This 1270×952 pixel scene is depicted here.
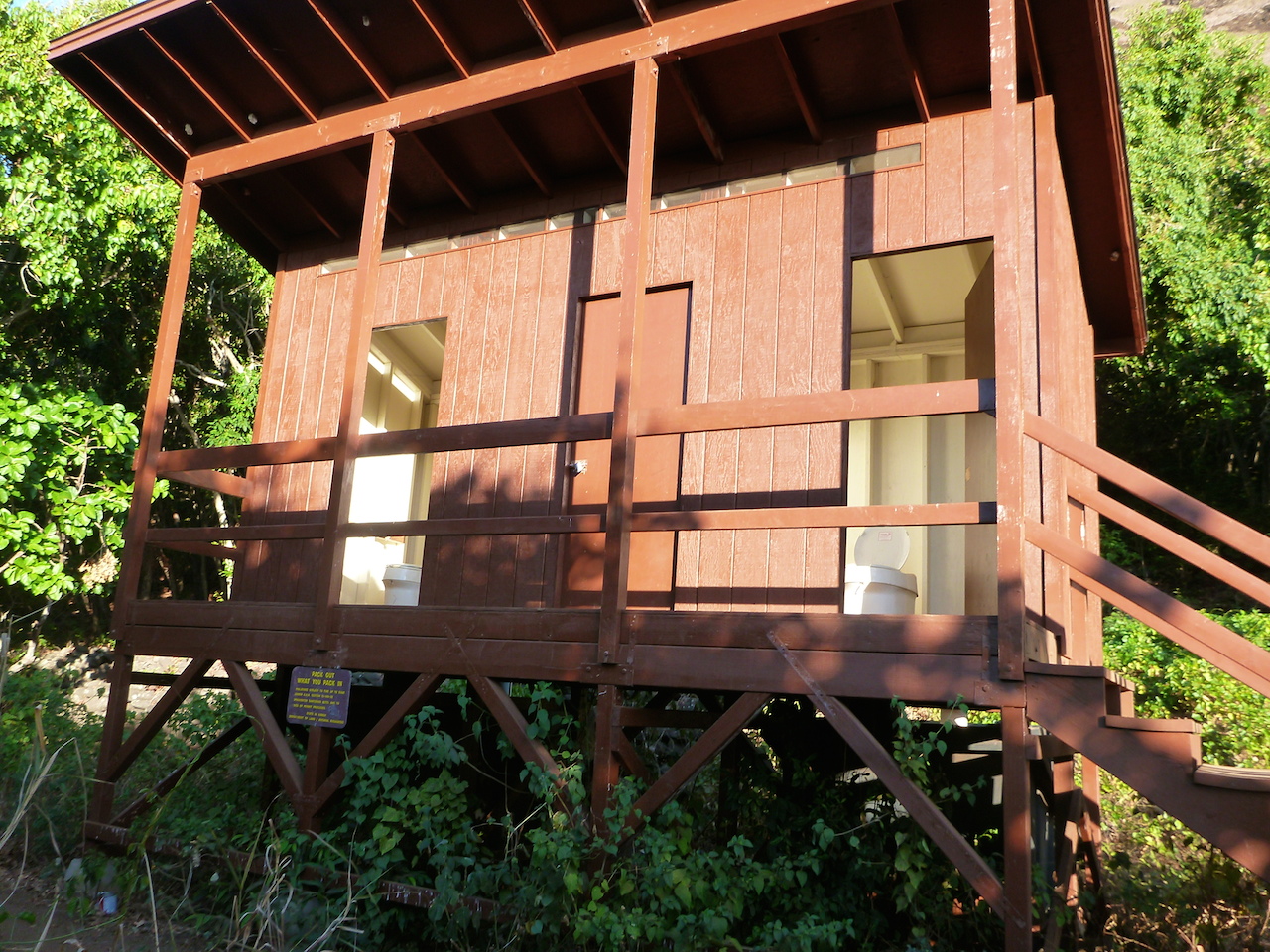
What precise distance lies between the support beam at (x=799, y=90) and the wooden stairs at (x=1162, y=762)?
11.3 ft

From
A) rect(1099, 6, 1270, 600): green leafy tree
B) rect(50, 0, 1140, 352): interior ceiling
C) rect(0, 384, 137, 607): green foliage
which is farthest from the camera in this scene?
rect(1099, 6, 1270, 600): green leafy tree

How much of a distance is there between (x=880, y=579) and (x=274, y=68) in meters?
4.72

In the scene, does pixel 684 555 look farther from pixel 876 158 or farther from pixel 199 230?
pixel 199 230

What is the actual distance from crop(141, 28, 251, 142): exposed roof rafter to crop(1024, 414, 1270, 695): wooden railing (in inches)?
210

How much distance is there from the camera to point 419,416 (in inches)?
391

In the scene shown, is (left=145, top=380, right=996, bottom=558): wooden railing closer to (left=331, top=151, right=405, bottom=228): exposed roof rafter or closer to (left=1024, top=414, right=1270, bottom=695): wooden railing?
(left=1024, top=414, right=1270, bottom=695): wooden railing

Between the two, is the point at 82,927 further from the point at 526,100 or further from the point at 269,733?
the point at 526,100

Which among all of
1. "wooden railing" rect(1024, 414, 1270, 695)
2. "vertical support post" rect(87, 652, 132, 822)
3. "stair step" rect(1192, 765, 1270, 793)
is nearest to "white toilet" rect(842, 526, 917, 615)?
"wooden railing" rect(1024, 414, 1270, 695)

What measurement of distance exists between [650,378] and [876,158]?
1843mm

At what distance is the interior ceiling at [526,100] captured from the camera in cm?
550

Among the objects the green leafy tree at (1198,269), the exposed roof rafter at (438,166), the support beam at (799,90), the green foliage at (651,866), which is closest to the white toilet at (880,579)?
the green foliage at (651,866)

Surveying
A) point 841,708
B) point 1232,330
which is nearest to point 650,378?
point 841,708

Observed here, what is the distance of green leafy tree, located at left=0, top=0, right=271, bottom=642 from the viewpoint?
11.4m

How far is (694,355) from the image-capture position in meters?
6.23
